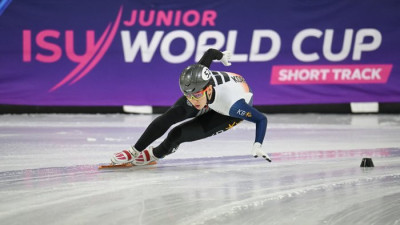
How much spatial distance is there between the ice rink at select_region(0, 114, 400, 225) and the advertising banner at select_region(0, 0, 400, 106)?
1.94 m

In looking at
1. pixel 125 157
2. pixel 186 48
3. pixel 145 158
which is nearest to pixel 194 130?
pixel 145 158

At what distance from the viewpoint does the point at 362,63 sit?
1077 cm

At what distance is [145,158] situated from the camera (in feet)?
19.2

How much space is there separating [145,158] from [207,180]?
2.69ft

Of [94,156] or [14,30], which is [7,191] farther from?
[14,30]

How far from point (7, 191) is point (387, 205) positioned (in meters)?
2.55

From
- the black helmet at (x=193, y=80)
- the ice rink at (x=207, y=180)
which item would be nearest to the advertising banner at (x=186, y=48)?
the ice rink at (x=207, y=180)

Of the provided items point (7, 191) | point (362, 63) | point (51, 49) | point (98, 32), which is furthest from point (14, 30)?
point (7, 191)

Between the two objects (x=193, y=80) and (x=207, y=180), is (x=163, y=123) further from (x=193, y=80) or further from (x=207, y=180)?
(x=207, y=180)

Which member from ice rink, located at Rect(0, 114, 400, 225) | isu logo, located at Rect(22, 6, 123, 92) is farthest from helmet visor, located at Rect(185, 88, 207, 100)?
isu logo, located at Rect(22, 6, 123, 92)

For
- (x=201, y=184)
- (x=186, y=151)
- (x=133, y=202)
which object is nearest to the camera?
(x=133, y=202)

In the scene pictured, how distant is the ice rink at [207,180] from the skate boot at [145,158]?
0.24 ft

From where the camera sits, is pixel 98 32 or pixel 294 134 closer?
pixel 294 134

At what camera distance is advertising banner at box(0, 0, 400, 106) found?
10.4m
